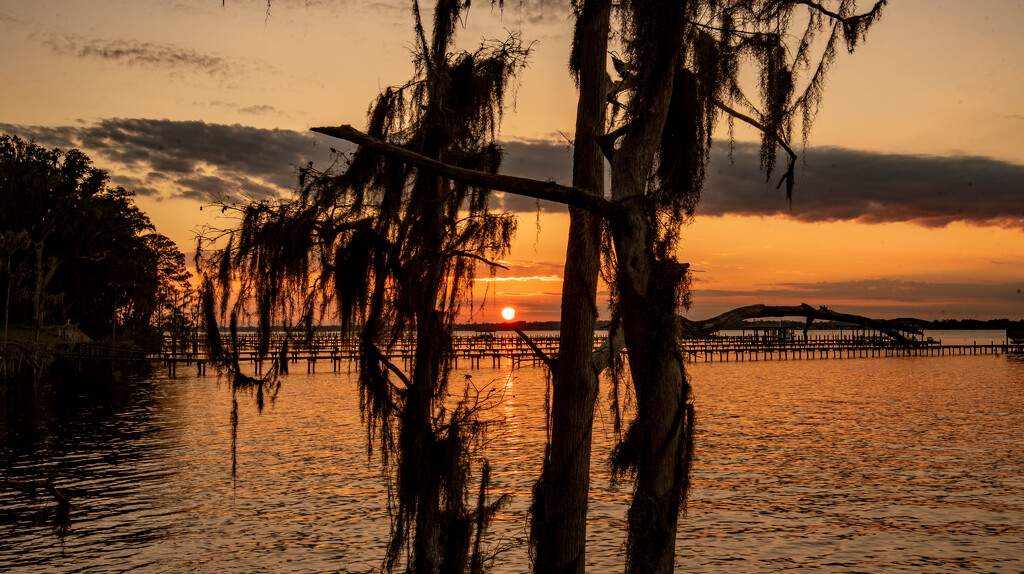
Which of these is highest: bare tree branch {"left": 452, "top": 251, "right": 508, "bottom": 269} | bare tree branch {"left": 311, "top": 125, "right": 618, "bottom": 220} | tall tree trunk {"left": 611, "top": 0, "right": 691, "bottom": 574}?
bare tree branch {"left": 311, "top": 125, "right": 618, "bottom": 220}

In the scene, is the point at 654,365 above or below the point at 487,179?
below

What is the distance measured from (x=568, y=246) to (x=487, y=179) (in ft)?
8.83

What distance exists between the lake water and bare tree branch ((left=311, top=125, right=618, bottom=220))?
339 centimetres

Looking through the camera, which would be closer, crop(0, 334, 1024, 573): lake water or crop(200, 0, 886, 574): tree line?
crop(200, 0, 886, 574): tree line

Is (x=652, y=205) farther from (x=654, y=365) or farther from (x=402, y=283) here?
(x=402, y=283)

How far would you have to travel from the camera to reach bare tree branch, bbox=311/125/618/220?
4930 mm

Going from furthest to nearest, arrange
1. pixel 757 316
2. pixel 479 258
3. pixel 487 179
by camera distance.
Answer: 1. pixel 479 258
2. pixel 757 316
3. pixel 487 179

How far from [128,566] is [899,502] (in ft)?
64.4

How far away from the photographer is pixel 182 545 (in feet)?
53.3

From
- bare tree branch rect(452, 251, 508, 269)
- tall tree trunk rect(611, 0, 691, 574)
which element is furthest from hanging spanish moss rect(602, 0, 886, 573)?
bare tree branch rect(452, 251, 508, 269)

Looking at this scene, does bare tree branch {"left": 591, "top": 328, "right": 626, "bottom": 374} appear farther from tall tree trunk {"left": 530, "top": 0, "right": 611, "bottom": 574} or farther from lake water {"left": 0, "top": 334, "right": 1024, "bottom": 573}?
lake water {"left": 0, "top": 334, "right": 1024, "bottom": 573}

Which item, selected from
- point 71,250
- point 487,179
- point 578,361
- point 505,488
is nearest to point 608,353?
point 578,361

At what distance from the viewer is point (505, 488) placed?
21.7 meters

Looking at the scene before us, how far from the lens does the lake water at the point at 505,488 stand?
52.9 ft
